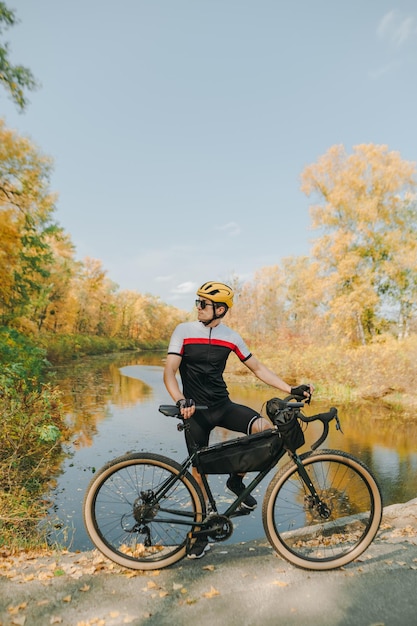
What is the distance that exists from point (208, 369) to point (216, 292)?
57 centimetres

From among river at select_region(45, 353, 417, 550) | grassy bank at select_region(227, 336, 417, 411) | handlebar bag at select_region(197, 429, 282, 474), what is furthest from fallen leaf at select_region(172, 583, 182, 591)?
grassy bank at select_region(227, 336, 417, 411)

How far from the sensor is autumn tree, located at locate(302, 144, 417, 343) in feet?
81.6

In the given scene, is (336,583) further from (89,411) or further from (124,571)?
(89,411)

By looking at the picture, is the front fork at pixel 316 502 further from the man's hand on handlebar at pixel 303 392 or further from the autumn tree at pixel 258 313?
the autumn tree at pixel 258 313

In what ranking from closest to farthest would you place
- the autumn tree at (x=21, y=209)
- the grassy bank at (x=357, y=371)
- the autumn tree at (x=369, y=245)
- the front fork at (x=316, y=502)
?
the front fork at (x=316, y=502) → the autumn tree at (x=21, y=209) → the grassy bank at (x=357, y=371) → the autumn tree at (x=369, y=245)

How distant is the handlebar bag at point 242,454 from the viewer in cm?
325

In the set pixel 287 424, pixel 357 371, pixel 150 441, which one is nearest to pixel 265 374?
pixel 287 424

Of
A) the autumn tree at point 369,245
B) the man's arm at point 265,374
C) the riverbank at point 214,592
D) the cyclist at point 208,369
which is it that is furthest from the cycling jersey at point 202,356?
the autumn tree at point 369,245

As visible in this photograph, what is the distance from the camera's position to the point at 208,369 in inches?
135

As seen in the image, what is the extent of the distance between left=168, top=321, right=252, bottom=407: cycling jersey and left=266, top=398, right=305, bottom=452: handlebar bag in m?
0.45

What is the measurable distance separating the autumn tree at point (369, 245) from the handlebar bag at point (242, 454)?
73.9ft

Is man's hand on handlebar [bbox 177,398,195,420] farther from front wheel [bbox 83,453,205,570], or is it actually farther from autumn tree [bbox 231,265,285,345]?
autumn tree [bbox 231,265,285,345]

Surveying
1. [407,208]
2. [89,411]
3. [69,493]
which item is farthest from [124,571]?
[407,208]

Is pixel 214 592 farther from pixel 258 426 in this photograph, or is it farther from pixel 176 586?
pixel 258 426
